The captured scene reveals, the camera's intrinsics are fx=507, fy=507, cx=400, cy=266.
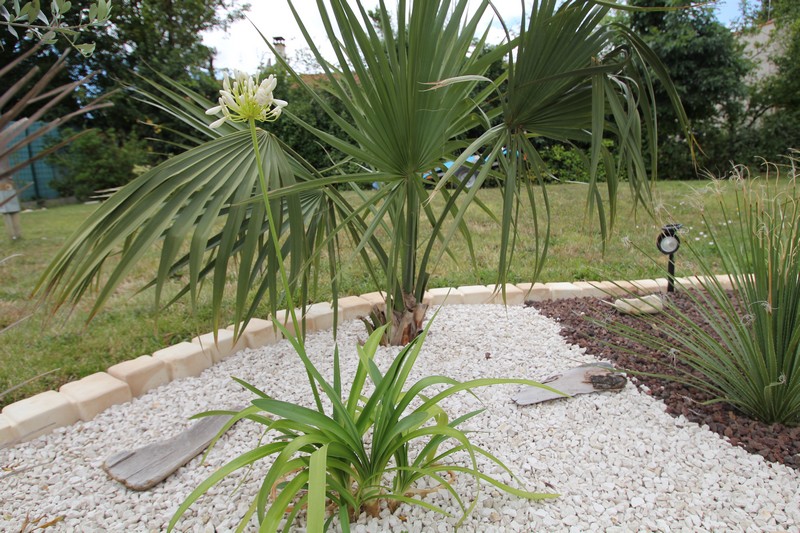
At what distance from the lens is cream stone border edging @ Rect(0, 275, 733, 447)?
69.5 inches

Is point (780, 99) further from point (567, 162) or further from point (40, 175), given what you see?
point (40, 175)

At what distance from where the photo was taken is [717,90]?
9695 millimetres

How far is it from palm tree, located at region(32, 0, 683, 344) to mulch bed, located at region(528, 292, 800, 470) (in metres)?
0.76

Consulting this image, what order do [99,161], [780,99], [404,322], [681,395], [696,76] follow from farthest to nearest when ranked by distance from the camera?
1. [780,99]
2. [696,76]
3. [99,161]
4. [404,322]
5. [681,395]

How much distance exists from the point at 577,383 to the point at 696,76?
396 inches

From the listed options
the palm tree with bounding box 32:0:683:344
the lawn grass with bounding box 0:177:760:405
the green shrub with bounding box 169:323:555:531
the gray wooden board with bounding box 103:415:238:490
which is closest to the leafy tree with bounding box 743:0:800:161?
the lawn grass with bounding box 0:177:760:405

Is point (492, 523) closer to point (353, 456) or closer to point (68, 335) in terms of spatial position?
point (353, 456)

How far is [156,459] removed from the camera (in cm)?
155

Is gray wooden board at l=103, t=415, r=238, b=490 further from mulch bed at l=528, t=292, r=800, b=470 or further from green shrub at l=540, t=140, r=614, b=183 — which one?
green shrub at l=540, t=140, r=614, b=183

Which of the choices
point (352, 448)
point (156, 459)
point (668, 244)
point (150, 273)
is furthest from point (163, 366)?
point (668, 244)

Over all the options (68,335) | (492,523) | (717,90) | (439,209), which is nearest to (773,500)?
(492,523)

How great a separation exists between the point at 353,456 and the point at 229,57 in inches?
481

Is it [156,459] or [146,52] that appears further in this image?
[146,52]

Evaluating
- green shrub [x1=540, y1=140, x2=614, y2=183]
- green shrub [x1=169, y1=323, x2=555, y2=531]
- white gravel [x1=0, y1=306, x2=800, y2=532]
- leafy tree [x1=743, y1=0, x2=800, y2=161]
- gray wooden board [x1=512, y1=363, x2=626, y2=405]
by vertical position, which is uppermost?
leafy tree [x1=743, y1=0, x2=800, y2=161]
